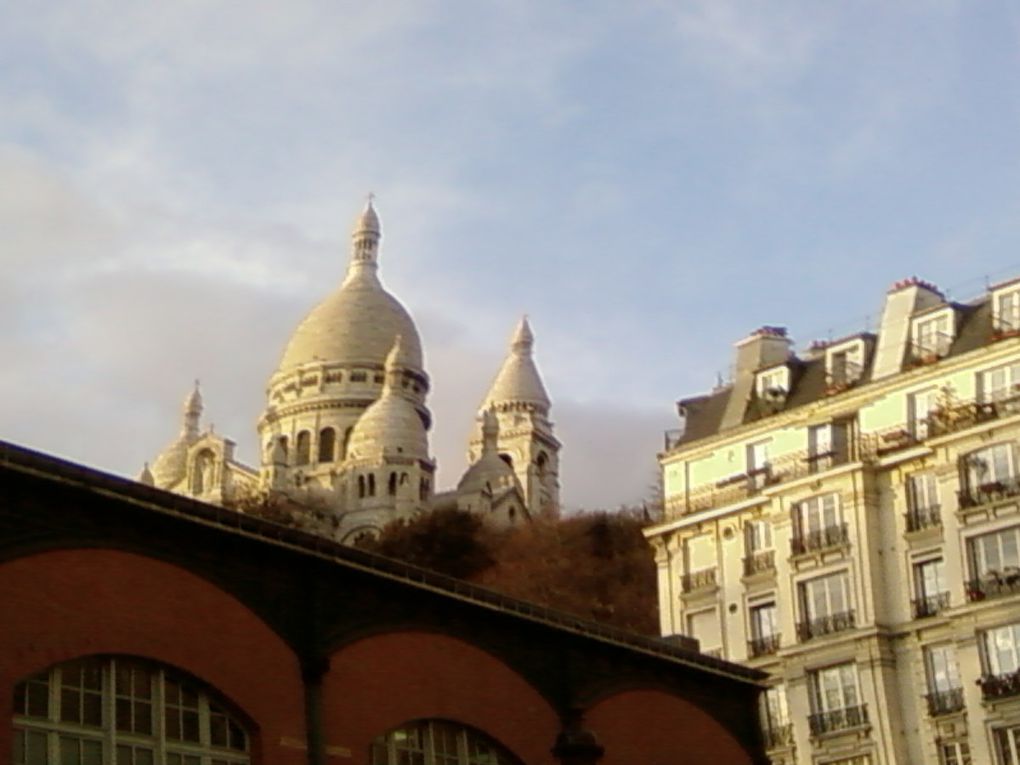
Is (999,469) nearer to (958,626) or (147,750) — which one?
(958,626)

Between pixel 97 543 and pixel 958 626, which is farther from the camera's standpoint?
pixel 958 626

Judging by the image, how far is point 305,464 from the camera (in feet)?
497

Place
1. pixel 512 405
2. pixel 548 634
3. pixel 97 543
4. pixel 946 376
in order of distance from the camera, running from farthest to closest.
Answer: pixel 512 405
pixel 946 376
pixel 548 634
pixel 97 543

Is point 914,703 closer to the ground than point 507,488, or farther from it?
closer to the ground

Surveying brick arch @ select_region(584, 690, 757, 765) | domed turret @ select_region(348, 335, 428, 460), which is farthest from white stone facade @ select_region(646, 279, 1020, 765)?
domed turret @ select_region(348, 335, 428, 460)

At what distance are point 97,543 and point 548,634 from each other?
12.4m

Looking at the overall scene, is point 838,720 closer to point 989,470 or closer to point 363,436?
point 989,470

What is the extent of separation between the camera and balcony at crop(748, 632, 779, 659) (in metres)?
58.8

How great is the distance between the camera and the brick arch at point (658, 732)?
4119 centimetres

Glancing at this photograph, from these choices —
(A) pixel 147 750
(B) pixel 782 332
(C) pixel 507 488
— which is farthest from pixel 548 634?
(C) pixel 507 488

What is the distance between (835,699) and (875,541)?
4.97m

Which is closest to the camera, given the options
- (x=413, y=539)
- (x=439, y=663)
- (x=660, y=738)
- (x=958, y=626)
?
(x=439, y=663)

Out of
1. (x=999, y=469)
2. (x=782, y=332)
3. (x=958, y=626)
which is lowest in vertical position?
(x=958, y=626)

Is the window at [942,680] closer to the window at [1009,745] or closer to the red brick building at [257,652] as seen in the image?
the window at [1009,745]
